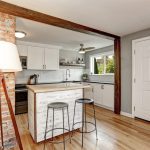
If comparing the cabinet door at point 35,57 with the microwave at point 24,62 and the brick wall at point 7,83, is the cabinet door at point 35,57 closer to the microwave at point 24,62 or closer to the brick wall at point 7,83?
the microwave at point 24,62

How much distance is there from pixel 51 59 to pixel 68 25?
2.30 meters

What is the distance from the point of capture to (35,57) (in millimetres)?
4566

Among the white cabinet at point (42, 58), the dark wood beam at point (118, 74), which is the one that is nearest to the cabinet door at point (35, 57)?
the white cabinet at point (42, 58)

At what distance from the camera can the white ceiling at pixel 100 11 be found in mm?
2074

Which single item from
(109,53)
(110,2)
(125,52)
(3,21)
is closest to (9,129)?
(3,21)

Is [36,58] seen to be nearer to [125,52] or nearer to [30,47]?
[30,47]

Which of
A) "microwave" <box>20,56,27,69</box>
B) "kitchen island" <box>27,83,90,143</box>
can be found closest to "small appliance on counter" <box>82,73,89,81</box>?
"microwave" <box>20,56,27,69</box>

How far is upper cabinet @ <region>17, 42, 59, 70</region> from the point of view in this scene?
14.5 feet

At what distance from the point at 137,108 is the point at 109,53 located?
7.80ft

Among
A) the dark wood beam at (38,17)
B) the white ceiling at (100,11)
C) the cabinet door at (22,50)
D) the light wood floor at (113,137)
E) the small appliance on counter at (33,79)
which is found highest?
the white ceiling at (100,11)

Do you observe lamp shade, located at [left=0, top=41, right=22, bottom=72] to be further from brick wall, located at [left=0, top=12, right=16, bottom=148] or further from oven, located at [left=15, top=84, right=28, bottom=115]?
oven, located at [left=15, top=84, right=28, bottom=115]

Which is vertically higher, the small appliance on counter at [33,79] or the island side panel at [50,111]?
the small appliance on counter at [33,79]

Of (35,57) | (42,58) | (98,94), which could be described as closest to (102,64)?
(98,94)

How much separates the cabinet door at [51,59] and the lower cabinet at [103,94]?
5.46 ft
